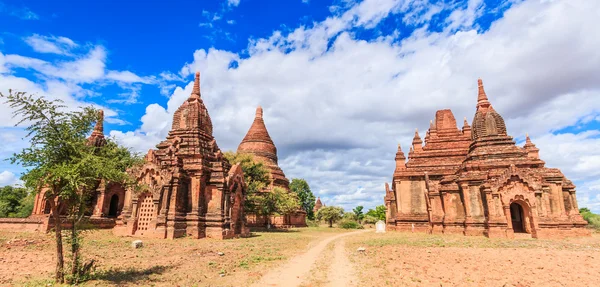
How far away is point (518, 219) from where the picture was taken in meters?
28.5

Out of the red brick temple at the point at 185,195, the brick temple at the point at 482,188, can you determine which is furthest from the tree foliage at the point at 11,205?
the brick temple at the point at 482,188

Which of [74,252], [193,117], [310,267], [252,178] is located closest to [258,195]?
[252,178]

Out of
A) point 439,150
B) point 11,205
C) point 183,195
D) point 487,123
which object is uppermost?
point 487,123

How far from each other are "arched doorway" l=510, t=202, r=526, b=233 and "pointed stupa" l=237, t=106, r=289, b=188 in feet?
94.6

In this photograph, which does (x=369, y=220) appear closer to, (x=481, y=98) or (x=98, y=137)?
(x=481, y=98)

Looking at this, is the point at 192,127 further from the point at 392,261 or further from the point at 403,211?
the point at 403,211

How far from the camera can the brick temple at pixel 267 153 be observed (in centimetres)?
4575

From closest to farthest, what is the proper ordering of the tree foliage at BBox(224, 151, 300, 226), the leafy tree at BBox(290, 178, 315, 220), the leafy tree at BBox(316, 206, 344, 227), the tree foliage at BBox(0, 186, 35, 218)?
the tree foliage at BBox(224, 151, 300, 226), the tree foliage at BBox(0, 186, 35, 218), the leafy tree at BBox(316, 206, 344, 227), the leafy tree at BBox(290, 178, 315, 220)

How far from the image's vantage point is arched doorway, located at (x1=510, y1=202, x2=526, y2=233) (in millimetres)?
27172

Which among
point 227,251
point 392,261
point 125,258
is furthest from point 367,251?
point 125,258

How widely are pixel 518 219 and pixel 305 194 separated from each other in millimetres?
46681

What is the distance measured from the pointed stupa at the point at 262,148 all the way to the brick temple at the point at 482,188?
18171 millimetres

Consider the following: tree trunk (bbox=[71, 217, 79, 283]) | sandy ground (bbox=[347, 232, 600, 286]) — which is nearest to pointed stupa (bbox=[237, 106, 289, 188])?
sandy ground (bbox=[347, 232, 600, 286])

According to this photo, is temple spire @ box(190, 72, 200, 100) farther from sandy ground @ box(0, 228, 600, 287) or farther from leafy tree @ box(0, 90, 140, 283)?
leafy tree @ box(0, 90, 140, 283)
